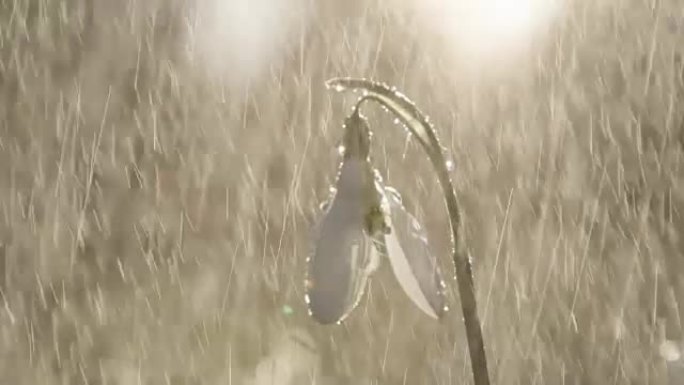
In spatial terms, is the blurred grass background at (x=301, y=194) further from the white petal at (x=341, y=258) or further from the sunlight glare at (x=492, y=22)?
the white petal at (x=341, y=258)

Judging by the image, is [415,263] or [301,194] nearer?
[415,263]

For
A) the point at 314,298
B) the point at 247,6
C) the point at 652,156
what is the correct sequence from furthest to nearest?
the point at 247,6 → the point at 652,156 → the point at 314,298

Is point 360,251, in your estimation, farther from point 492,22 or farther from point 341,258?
point 492,22

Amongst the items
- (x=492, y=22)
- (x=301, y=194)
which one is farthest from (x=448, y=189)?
(x=492, y=22)

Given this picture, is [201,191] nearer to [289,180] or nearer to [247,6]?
[289,180]

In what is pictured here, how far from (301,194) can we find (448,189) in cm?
69

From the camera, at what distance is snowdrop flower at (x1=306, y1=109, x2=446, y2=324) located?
2.42ft

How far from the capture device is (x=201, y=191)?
149 centimetres

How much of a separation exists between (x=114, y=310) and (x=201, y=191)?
0.71ft

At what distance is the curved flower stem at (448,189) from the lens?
776 millimetres

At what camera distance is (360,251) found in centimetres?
75

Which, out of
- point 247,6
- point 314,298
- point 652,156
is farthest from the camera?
point 247,6

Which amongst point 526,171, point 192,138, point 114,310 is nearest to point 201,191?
point 192,138

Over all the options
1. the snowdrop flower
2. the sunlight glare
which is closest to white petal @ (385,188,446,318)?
the snowdrop flower
